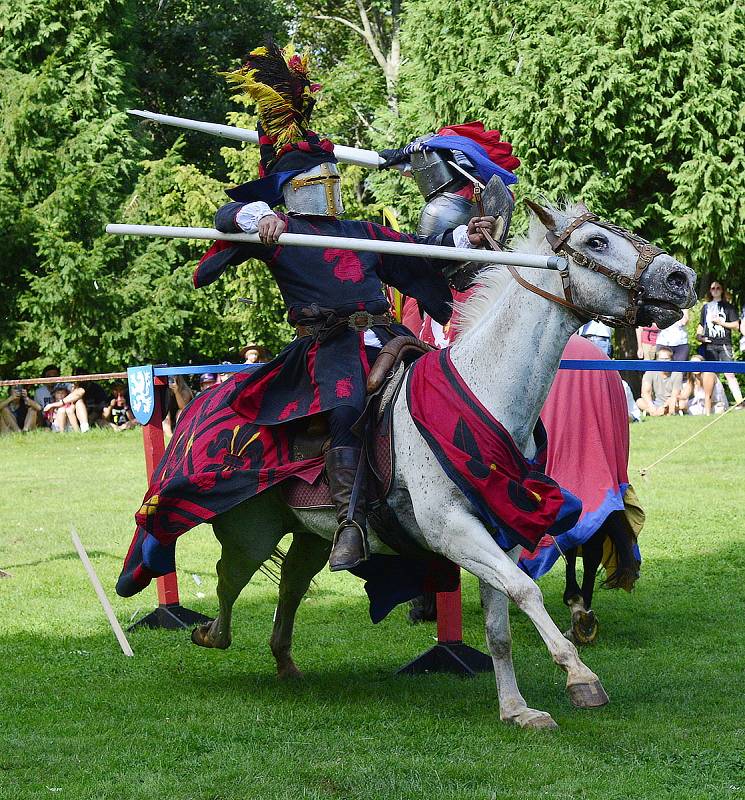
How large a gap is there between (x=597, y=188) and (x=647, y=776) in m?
20.7

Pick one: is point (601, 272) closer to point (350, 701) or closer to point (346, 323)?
point (346, 323)

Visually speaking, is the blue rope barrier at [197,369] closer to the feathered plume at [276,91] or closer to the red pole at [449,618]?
the feathered plume at [276,91]

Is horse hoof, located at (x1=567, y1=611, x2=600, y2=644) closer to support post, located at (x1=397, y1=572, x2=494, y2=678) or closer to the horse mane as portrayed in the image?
support post, located at (x1=397, y1=572, x2=494, y2=678)

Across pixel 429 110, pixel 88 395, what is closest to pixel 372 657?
pixel 88 395

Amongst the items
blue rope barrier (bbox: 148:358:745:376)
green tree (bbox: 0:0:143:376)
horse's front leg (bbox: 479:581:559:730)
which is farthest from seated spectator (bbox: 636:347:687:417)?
horse's front leg (bbox: 479:581:559:730)

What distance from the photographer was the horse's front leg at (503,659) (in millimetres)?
5520

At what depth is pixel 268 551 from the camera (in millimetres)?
6508

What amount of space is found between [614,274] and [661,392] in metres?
15.4

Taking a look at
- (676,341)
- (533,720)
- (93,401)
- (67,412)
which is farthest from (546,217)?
(93,401)

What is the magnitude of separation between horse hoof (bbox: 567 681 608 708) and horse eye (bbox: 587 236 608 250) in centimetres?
180

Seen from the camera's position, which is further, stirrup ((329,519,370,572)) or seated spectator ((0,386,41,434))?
seated spectator ((0,386,41,434))

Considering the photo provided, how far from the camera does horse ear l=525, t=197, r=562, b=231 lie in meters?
5.31

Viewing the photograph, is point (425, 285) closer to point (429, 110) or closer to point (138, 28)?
point (429, 110)

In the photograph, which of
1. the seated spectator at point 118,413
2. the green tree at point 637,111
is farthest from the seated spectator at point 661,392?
the seated spectator at point 118,413
